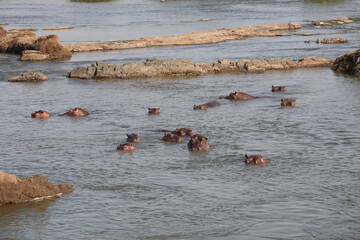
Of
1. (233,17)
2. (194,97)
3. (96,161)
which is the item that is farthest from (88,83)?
(233,17)

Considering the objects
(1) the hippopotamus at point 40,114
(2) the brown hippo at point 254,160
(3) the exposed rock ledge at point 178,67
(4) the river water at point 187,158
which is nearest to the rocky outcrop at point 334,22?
(3) the exposed rock ledge at point 178,67

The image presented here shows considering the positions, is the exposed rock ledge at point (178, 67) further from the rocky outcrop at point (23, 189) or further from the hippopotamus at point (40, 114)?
the rocky outcrop at point (23, 189)

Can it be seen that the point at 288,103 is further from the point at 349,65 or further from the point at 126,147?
the point at 349,65

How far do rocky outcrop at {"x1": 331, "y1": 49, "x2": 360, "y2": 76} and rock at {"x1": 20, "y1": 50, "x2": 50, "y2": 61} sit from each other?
1596 cm

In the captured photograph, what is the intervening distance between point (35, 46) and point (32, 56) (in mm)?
2024

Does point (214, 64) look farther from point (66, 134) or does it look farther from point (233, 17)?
point (233, 17)

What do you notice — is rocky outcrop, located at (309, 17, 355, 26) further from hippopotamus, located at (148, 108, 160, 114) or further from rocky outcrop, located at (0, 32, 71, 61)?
hippopotamus, located at (148, 108, 160, 114)

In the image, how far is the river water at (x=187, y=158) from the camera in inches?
396

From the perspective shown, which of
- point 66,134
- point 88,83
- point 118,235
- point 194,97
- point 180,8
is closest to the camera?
point 118,235

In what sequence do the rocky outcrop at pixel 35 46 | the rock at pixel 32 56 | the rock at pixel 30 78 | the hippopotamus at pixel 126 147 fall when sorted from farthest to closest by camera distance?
the rocky outcrop at pixel 35 46 → the rock at pixel 32 56 → the rock at pixel 30 78 → the hippopotamus at pixel 126 147

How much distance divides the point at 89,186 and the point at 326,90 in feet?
42.6

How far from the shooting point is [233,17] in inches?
2384

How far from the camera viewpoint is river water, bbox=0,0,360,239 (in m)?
10.1

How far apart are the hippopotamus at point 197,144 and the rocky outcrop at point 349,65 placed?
1398cm
